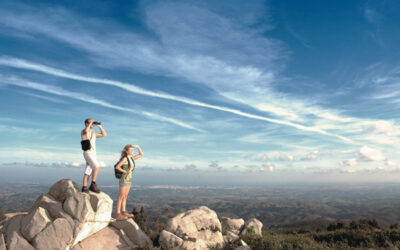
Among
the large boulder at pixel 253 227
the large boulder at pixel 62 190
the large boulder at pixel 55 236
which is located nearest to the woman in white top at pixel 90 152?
the large boulder at pixel 62 190

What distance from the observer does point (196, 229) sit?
57.9 feet

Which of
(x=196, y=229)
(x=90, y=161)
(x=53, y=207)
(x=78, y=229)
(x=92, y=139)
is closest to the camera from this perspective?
(x=78, y=229)

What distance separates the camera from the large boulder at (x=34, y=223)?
12742 millimetres

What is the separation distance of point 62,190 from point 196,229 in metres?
8.77

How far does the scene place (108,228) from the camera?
602 inches

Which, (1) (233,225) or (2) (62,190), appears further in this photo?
(1) (233,225)

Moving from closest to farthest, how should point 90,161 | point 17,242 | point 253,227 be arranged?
point 17,242 → point 90,161 → point 253,227

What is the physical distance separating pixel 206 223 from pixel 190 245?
3.23 meters

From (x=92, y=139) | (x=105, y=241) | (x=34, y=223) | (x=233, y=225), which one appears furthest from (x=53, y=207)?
(x=233, y=225)

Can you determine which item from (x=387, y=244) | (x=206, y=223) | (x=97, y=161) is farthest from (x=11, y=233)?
(x=387, y=244)

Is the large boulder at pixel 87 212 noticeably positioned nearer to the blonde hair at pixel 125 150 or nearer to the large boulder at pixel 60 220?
the large boulder at pixel 60 220

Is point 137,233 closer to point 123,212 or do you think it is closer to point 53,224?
point 123,212

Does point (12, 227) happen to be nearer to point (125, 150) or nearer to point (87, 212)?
point (87, 212)

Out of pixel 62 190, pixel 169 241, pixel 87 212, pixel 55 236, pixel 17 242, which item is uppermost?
pixel 62 190
